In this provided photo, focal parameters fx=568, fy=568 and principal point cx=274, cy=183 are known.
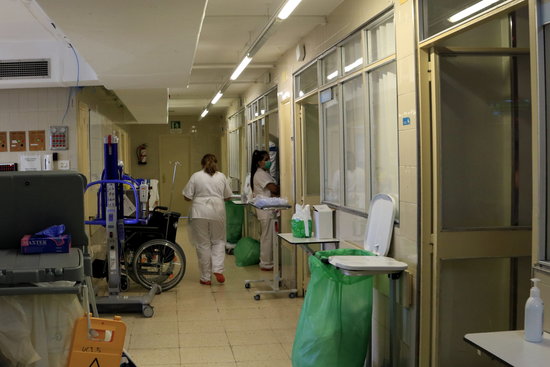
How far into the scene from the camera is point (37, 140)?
6.64 metres

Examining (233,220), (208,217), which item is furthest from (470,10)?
(233,220)

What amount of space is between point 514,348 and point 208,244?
17.0 ft

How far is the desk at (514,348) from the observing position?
1853 millimetres

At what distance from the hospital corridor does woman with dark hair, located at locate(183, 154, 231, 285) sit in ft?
0.06

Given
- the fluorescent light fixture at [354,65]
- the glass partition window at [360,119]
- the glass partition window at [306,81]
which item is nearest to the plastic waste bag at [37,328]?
the glass partition window at [360,119]

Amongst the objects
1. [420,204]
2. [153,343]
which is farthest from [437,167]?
[153,343]

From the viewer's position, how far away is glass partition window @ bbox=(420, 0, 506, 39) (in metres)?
2.84

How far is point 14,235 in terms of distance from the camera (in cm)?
237

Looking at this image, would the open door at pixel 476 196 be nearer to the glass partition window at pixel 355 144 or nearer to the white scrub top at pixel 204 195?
the glass partition window at pixel 355 144

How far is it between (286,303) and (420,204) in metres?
2.99

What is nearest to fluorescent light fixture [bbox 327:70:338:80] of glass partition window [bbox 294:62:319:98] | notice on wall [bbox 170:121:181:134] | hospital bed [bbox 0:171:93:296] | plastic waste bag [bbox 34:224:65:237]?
glass partition window [bbox 294:62:319:98]

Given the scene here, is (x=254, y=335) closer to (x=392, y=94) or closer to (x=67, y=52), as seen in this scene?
(x=392, y=94)

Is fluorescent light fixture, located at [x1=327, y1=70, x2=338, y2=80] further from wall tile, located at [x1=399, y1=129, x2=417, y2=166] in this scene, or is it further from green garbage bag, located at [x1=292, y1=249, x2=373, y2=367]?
green garbage bag, located at [x1=292, y1=249, x2=373, y2=367]

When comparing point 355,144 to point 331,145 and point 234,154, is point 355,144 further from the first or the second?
point 234,154
